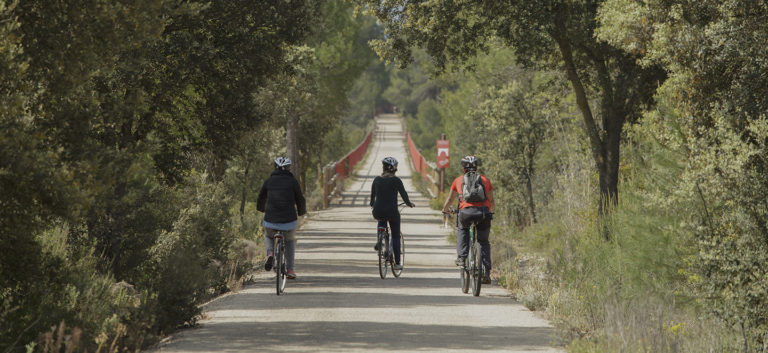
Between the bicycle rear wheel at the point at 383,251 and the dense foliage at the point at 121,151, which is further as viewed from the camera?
the bicycle rear wheel at the point at 383,251

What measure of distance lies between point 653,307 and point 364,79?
110 metres

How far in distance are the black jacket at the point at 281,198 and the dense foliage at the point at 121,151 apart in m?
1.07

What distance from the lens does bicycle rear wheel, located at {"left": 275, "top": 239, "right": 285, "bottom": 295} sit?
13.5m

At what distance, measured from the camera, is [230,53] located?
14477mm

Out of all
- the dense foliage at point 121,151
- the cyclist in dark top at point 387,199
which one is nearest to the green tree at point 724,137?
the cyclist in dark top at point 387,199

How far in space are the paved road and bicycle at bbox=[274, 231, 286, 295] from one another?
144 mm

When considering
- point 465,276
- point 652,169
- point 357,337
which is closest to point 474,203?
point 465,276

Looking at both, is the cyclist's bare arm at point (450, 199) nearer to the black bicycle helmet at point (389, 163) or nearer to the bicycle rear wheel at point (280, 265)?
the black bicycle helmet at point (389, 163)

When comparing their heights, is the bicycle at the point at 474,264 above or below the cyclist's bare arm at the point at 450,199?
below

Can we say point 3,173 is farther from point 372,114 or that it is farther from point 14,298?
point 372,114

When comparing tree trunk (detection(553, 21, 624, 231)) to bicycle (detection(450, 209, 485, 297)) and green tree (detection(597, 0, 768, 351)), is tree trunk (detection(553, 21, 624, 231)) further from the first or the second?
bicycle (detection(450, 209, 485, 297))

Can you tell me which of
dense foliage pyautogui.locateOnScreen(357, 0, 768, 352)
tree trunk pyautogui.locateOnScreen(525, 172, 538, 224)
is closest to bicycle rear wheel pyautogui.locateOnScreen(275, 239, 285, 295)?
dense foliage pyautogui.locateOnScreen(357, 0, 768, 352)

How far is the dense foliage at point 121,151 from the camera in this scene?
25.7 ft

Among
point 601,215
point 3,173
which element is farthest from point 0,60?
point 601,215
